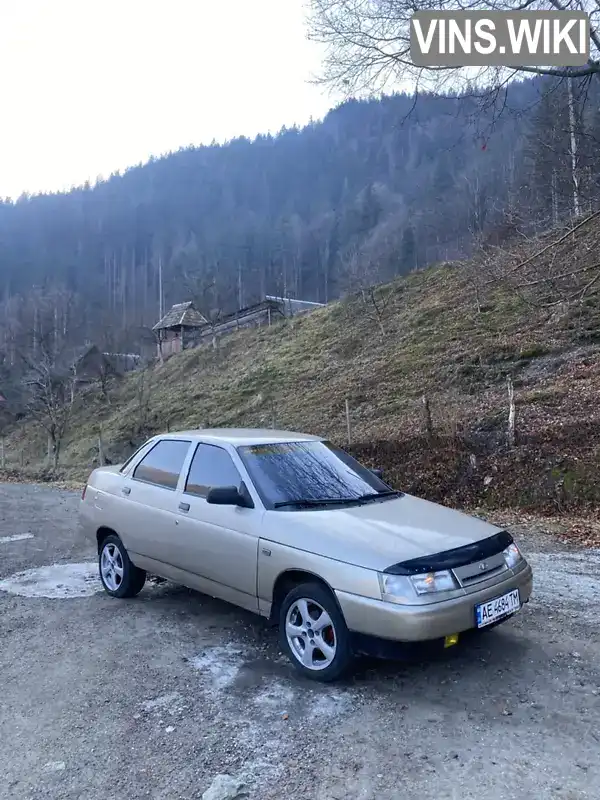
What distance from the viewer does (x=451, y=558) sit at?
3.79 meters

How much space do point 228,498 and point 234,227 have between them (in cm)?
11743

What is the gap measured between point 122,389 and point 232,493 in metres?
38.3

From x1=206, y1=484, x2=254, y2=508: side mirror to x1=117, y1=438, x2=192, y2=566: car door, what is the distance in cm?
75

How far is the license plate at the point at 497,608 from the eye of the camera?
3797 mm

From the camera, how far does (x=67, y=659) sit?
4.46 meters

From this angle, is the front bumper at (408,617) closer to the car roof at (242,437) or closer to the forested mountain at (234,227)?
the car roof at (242,437)

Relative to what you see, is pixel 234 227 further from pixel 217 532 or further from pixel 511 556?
pixel 511 556

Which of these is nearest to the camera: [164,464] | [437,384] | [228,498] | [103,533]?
[228,498]

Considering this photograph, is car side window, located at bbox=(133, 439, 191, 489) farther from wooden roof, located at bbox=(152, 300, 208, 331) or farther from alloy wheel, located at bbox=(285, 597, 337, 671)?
wooden roof, located at bbox=(152, 300, 208, 331)

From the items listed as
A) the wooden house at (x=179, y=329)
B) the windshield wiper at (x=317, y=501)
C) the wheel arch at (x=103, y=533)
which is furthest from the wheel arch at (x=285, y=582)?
the wooden house at (x=179, y=329)

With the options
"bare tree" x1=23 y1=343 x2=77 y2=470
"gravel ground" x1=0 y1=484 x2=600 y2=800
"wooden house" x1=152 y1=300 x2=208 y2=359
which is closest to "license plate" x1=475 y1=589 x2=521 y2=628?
"gravel ground" x1=0 y1=484 x2=600 y2=800

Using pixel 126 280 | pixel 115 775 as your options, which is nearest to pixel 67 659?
pixel 115 775

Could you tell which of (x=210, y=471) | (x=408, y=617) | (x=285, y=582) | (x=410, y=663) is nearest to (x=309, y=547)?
(x=285, y=582)

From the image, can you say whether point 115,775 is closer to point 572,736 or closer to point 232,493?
point 232,493
